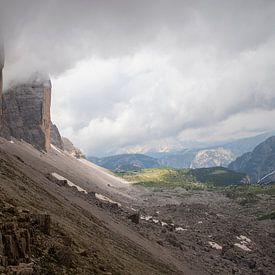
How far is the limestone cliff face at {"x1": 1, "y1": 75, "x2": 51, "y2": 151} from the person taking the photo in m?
160

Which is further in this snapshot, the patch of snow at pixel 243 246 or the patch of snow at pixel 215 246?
the patch of snow at pixel 243 246

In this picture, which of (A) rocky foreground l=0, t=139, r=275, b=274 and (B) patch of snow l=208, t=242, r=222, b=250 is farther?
(B) patch of snow l=208, t=242, r=222, b=250

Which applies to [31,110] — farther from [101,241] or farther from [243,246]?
[101,241]

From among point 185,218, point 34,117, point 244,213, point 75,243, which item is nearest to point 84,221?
point 75,243

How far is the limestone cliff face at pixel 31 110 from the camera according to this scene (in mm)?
159750

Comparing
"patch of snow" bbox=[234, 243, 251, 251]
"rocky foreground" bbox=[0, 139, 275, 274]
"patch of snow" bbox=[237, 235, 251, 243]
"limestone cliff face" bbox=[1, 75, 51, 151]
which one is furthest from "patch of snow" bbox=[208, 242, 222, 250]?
"limestone cliff face" bbox=[1, 75, 51, 151]

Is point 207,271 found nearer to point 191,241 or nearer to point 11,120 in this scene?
point 191,241

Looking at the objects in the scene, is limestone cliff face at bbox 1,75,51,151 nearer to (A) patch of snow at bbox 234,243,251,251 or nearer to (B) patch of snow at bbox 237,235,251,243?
(B) patch of snow at bbox 237,235,251,243

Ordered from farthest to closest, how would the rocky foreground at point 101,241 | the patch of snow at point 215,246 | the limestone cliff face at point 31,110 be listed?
the limestone cliff face at point 31,110, the patch of snow at point 215,246, the rocky foreground at point 101,241

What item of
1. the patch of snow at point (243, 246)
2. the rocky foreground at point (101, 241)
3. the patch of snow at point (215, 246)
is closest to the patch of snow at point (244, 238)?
the rocky foreground at point (101, 241)

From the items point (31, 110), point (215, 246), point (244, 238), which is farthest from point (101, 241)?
point (31, 110)

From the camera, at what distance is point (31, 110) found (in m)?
170

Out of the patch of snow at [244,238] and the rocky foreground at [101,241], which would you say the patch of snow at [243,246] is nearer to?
the rocky foreground at [101,241]

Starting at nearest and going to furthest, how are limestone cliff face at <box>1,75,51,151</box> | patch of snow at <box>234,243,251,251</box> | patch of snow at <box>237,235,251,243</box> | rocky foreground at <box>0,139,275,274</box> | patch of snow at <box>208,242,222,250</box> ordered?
rocky foreground at <box>0,139,275,274</box> < patch of snow at <box>208,242,222,250</box> < patch of snow at <box>234,243,251,251</box> < patch of snow at <box>237,235,251,243</box> < limestone cliff face at <box>1,75,51,151</box>
